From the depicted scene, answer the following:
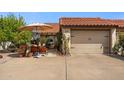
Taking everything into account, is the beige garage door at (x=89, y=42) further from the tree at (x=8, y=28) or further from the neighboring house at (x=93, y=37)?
the tree at (x=8, y=28)

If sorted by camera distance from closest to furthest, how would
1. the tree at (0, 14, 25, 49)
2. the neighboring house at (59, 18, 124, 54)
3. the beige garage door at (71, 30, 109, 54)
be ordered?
the neighboring house at (59, 18, 124, 54)
the beige garage door at (71, 30, 109, 54)
the tree at (0, 14, 25, 49)

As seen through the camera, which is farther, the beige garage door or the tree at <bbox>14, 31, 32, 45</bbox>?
the tree at <bbox>14, 31, 32, 45</bbox>

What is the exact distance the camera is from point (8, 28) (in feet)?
80.1

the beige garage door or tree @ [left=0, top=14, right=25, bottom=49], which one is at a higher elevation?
tree @ [left=0, top=14, right=25, bottom=49]

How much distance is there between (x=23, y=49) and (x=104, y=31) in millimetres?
7017

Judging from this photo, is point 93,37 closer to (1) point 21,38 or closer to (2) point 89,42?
(2) point 89,42

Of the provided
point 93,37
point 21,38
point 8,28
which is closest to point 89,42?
point 93,37

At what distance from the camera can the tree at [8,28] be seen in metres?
24.2

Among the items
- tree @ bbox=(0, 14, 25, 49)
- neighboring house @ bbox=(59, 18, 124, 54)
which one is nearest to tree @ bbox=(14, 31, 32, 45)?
tree @ bbox=(0, 14, 25, 49)

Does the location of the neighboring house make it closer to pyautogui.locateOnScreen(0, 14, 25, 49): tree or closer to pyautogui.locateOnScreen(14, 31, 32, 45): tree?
pyautogui.locateOnScreen(14, 31, 32, 45): tree

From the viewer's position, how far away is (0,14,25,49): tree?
24.2 meters

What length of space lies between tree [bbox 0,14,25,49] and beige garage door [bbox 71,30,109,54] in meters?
6.42

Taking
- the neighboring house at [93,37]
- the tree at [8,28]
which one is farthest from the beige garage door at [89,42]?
the tree at [8,28]
